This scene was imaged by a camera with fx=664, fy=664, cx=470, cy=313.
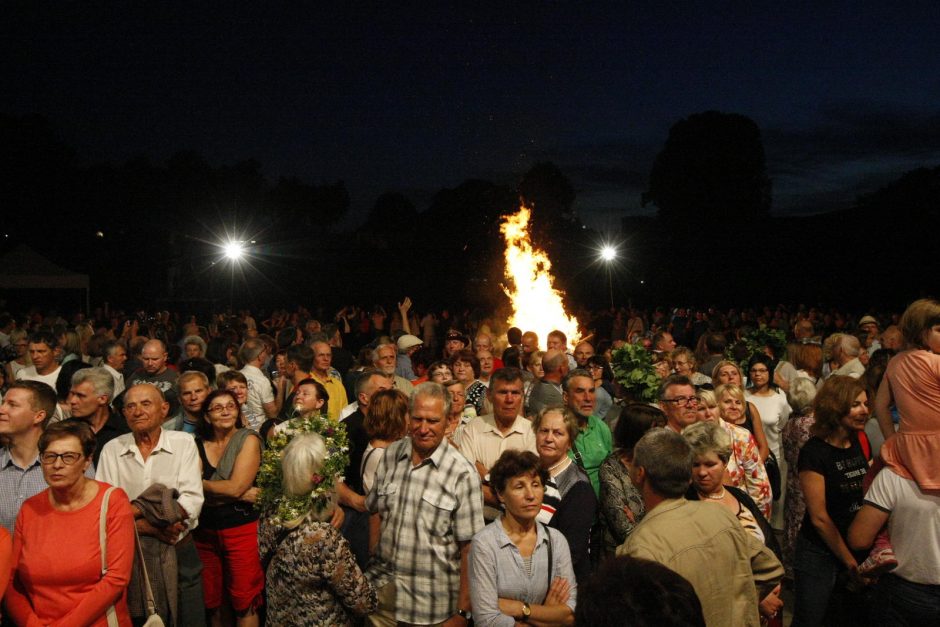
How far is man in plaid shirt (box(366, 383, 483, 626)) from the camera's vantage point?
3850 millimetres

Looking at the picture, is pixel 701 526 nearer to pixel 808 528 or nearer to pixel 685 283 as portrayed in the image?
pixel 808 528

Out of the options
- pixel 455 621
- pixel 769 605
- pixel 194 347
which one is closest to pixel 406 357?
pixel 194 347

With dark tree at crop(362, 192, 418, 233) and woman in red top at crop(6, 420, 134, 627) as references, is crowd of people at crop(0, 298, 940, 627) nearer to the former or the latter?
woman in red top at crop(6, 420, 134, 627)

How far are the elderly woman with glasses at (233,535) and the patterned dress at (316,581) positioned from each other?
4.00 ft

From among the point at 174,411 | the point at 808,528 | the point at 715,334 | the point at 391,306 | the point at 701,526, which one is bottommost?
the point at 808,528

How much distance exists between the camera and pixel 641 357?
672 cm

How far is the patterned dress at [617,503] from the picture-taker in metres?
4.07

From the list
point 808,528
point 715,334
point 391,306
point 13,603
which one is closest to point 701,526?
point 808,528

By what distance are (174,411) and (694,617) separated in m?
5.38

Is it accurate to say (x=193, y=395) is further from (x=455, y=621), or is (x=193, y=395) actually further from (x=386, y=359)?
(x=455, y=621)

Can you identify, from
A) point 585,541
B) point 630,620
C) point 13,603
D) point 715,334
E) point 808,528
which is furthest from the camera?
point 715,334

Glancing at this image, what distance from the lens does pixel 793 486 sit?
5422 mm

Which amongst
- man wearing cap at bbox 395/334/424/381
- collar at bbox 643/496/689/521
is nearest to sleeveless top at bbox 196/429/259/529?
collar at bbox 643/496/689/521

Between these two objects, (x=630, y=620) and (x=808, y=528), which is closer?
(x=630, y=620)
